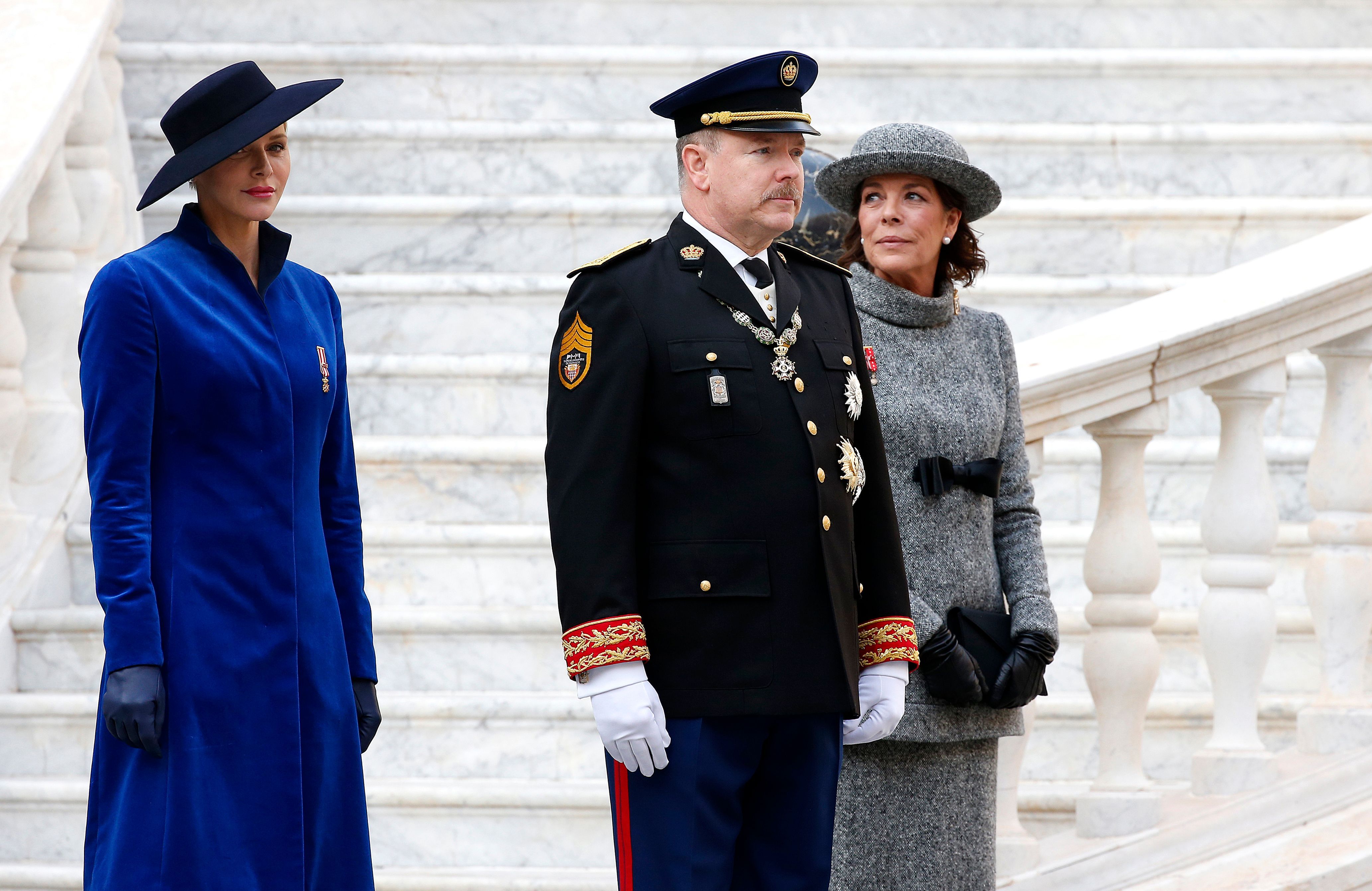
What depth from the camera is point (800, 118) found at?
7.50ft

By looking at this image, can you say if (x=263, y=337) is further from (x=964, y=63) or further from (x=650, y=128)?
(x=964, y=63)

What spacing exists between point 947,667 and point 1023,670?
16 cm

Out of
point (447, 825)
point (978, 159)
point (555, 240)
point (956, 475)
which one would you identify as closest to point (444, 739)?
point (447, 825)

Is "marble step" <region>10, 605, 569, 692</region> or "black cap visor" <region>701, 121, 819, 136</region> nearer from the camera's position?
"black cap visor" <region>701, 121, 819, 136</region>

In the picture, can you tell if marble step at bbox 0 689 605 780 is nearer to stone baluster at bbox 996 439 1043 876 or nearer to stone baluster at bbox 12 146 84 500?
stone baluster at bbox 12 146 84 500

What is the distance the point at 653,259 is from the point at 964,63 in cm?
367

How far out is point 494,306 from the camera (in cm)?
498

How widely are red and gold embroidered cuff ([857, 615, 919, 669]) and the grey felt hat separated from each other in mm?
847

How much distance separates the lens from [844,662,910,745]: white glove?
7.67ft

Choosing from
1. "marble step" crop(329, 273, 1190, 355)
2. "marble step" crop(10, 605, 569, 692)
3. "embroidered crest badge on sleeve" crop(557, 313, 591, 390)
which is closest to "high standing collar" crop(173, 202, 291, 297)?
"embroidered crest badge on sleeve" crop(557, 313, 591, 390)

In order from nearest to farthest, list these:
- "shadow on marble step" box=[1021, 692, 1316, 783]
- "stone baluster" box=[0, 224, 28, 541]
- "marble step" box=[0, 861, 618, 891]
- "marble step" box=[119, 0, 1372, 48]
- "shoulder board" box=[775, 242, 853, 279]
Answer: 1. "shoulder board" box=[775, 242, 853, 279]
2. "marble step" box=[0, 861, 618, 891]
3. "shadow on marble step" box=[1021, 692, 1316, 783]
4. "stone baluster" box=[0, 224, 28, 541]
5. "marble step" box=[119, 0, 1372, 48]

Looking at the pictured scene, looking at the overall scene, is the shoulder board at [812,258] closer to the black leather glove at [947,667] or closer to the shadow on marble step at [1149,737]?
the black leather glove at [947,667]

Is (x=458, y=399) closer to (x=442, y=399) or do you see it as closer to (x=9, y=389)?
(x=442, y=399)

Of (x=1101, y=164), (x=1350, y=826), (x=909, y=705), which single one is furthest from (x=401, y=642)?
(x=1101, y=164)
